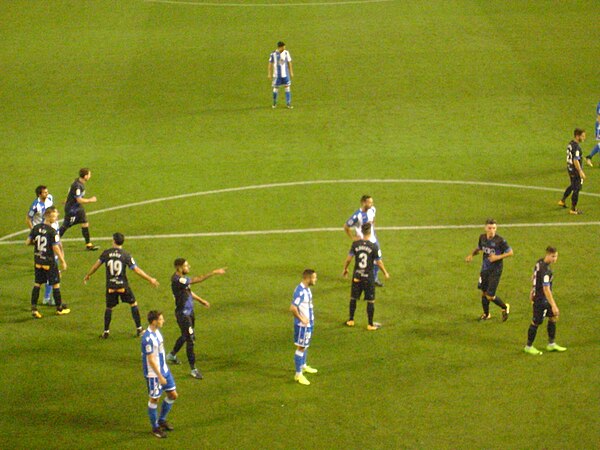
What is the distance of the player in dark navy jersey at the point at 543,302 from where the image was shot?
17641mm

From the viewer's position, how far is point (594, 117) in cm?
3397

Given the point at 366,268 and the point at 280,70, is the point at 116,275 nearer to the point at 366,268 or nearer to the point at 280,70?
the point at 366,268

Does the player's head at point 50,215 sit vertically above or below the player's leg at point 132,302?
above

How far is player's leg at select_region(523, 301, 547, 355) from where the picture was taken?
17891 mm

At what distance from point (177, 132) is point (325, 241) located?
434 inches

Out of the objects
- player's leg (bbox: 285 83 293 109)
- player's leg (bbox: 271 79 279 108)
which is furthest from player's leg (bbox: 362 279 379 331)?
player's leg (bbox: 271 79 279 108)

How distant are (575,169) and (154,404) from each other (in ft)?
46.7

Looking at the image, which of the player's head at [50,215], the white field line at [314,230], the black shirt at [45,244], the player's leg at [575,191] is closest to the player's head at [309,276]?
the black shirt at [45,244]

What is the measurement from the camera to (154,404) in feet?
51.6

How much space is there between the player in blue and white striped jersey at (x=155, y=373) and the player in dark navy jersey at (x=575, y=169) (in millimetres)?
13748

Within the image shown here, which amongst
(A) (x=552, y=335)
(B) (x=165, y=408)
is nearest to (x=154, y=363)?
(B) (x=165, y=408)

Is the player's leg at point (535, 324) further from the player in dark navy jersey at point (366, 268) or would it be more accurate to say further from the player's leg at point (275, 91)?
the player's leg at point (275, 91)

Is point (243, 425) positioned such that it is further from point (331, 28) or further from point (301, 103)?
point (331, 28)

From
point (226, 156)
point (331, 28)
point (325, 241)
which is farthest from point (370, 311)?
point (331, 28)
